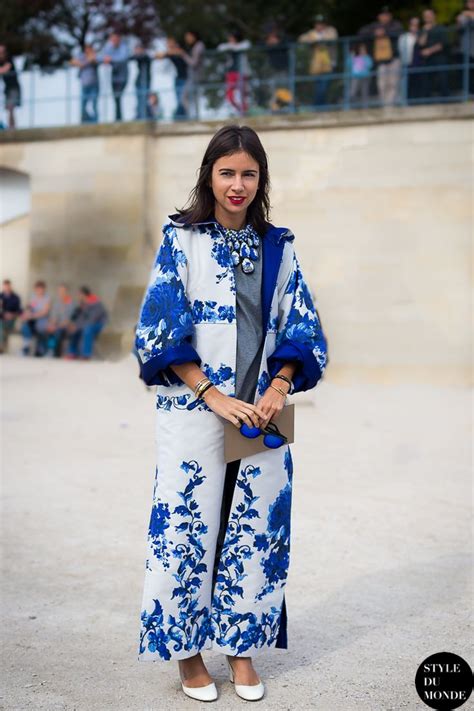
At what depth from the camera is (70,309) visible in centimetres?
1708

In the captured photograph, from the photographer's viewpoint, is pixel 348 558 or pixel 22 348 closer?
pixel 348 558

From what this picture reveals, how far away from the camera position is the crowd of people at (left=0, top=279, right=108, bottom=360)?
55.4 feet

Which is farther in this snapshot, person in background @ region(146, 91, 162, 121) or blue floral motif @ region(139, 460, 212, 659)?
person in background @ region(146, 91, 162, 121)

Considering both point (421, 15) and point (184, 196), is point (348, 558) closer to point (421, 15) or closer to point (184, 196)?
point (184, 196)

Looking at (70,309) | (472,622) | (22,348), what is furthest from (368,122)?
(472,622)

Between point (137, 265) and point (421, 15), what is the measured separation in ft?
29.0

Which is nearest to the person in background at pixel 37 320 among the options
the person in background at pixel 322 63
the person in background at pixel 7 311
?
the person in background at pixel 7 311

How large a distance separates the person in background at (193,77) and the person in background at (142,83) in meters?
0.78

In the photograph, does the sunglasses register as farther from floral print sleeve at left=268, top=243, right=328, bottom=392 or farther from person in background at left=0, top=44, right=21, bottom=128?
person in background at left=0, top=44, right=21, bottom=128

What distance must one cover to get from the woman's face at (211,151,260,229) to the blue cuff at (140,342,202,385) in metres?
0.54

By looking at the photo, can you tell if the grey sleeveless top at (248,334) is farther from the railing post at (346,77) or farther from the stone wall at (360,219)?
the railing post at (346,77)

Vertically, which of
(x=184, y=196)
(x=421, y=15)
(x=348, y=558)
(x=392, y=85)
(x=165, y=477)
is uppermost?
(x=421, y=15)

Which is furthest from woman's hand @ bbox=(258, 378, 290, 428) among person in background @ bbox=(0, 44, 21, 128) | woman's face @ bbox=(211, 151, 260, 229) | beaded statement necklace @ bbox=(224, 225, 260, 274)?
person in background @ bbox=(0, 44, 21, 128)

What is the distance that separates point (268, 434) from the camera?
365cm
